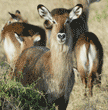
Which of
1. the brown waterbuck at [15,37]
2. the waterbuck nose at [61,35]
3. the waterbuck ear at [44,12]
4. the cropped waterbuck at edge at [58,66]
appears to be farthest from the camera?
the brown waterbuck at [15,37]

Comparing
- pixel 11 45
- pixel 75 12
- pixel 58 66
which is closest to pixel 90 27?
pixel 11 45

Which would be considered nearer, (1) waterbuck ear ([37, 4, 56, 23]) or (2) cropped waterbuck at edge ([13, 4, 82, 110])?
(2) cropped waterbuck at edge ([13, 4, 82, 110])

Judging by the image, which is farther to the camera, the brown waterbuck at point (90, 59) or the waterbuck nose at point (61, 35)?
the brown waterbuck at point (90, 59)

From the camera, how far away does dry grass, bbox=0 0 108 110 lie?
4809 millimetres

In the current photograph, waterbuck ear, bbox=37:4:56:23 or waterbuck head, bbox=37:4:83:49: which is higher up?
waterbuck ear, bbox=37:4:56:23

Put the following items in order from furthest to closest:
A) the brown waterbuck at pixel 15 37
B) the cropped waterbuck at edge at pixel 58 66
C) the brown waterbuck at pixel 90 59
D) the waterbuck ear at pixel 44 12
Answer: the brown waterbuck at pixel 15 37 → the brown waterbuck at pixel 90 59 → the waterbuck ear at pixel 44 12 → the cropped waterbuck at edge at pixel 58 66

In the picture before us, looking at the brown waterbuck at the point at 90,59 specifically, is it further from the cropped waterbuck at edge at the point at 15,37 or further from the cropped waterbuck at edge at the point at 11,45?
the cropped waterbuck at edge at the point at 11,45

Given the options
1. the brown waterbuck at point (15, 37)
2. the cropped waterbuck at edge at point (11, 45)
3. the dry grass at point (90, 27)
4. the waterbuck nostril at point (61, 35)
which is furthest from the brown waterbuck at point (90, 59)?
the cropped waterbuck at edge at point (11, 45)

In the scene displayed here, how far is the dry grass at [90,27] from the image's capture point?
15.8 feet

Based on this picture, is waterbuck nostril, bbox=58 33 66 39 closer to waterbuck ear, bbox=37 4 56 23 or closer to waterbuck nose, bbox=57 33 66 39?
waterbuck nose, bbox=57 33 66 39

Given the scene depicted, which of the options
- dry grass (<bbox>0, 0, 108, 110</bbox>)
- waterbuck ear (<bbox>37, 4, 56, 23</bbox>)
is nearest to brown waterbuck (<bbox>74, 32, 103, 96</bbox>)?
dry grass (<bbox>0, 0, 108, 110</bbox>)

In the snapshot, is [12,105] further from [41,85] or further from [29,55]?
[29,55]

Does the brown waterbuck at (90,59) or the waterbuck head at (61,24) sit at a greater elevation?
the waterbuck head at (61,24)

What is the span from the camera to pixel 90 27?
8.90 m
